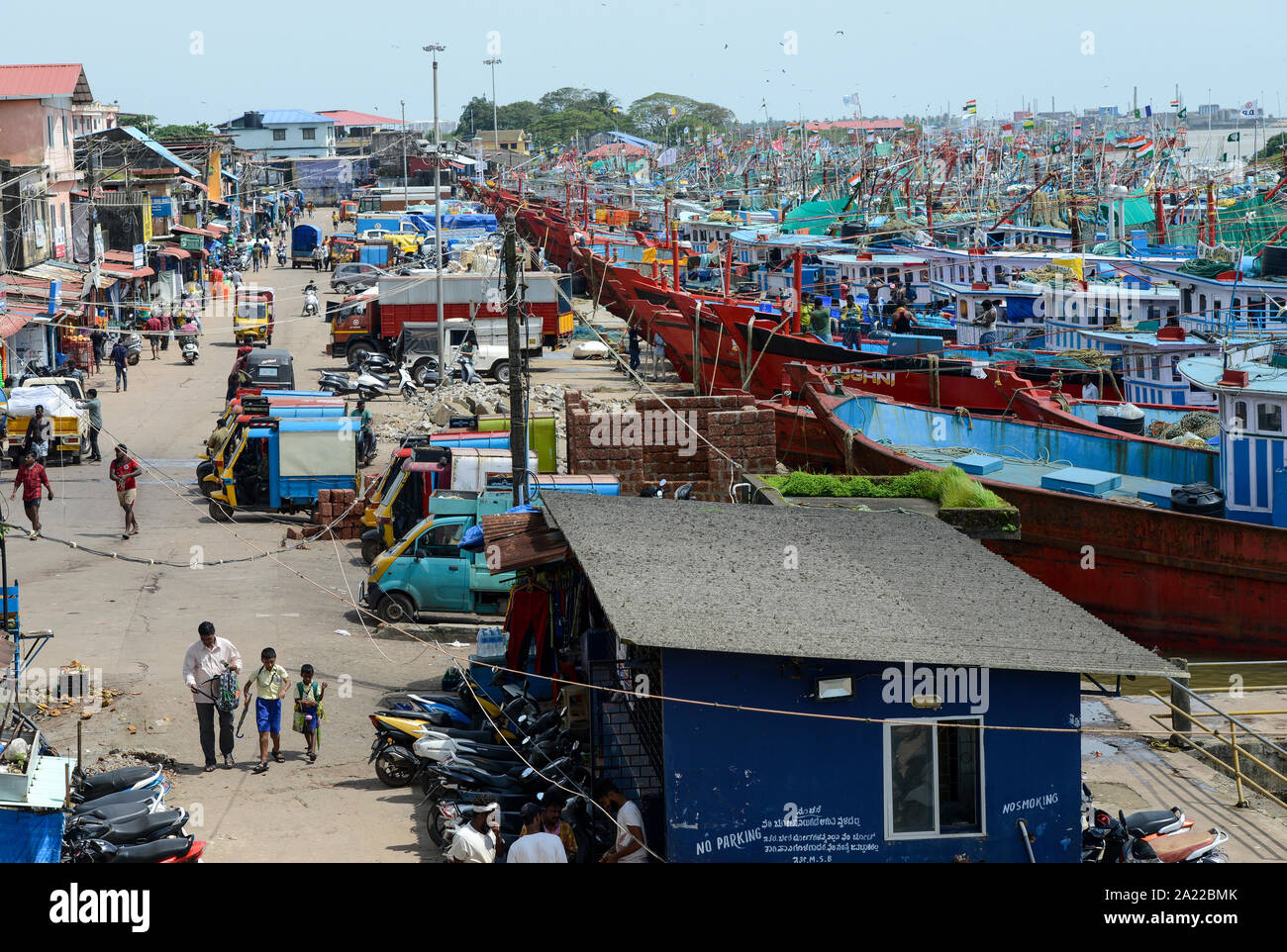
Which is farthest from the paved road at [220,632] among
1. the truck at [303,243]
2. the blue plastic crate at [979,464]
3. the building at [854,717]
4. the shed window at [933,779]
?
the truck at [303,243]

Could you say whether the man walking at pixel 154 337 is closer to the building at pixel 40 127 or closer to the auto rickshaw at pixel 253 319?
the auto rickshaw at pixel 253 319

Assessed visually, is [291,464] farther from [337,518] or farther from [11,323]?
[11,323]

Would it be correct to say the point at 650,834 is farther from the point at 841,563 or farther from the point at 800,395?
the point at 800,395

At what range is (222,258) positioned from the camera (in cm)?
6269

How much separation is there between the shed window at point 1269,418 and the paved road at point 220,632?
10890 millimetres

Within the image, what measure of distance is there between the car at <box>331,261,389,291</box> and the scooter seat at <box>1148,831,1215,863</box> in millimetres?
42073

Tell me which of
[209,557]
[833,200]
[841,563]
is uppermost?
Answer: [833,200]

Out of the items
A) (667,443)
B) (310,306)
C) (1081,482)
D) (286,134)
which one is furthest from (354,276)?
(286,134)

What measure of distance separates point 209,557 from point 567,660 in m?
8.43

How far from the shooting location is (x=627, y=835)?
28.7 feet

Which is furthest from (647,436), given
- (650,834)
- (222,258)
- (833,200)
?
(833,200)

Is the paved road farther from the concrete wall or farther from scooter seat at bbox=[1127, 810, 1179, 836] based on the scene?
scooter seat at bbox=[1127, 810, 1179, 836]

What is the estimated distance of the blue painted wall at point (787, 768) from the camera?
8.50m

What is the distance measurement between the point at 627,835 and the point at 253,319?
35.7 m
